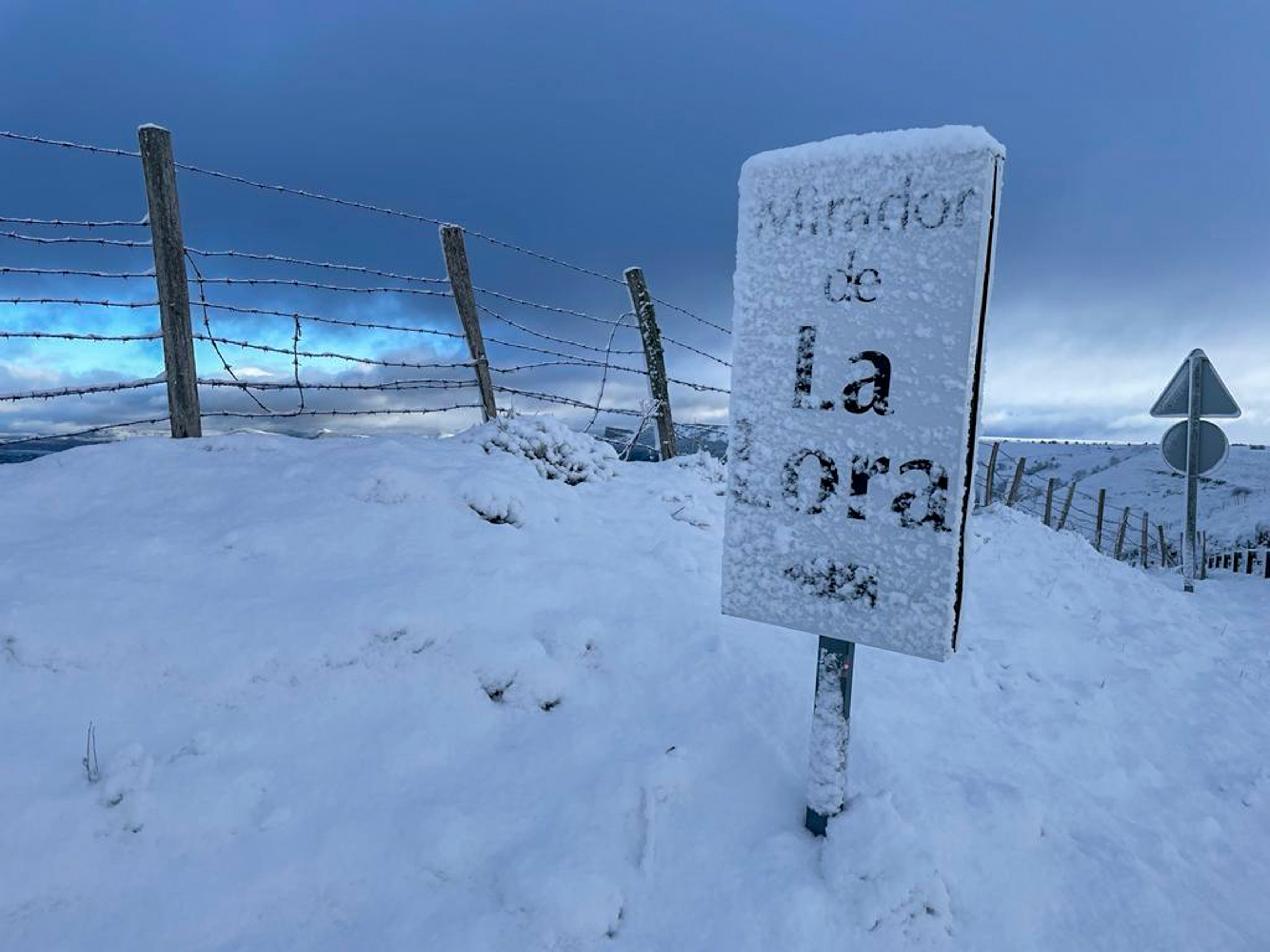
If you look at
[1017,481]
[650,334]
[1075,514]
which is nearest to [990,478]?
[1017,481]

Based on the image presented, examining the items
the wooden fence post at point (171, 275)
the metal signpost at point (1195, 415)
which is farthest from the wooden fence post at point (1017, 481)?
the wooden fence post at point (171, 275)

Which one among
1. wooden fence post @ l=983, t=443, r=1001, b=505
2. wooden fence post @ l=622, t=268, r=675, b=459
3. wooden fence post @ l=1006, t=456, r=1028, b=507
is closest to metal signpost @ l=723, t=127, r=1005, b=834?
wooden fence post @ l=622, t=268, r=675, b=459

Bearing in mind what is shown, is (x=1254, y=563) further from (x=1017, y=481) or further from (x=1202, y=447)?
(x=1202, y=447)

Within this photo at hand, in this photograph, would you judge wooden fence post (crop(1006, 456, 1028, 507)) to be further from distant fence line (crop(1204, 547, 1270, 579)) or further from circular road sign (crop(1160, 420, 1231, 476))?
circular road sign (crop(1160, 420, 1231, 476))

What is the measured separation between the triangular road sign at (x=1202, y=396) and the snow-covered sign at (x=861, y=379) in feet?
23.5

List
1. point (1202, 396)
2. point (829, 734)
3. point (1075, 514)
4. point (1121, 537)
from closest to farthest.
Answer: point (829, 734)
point (1202, 396)
point (1121, 537)
point (1075, 514)

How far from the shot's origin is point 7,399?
3.46 m

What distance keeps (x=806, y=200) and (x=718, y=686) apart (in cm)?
177

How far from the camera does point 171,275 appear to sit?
3.82 meters

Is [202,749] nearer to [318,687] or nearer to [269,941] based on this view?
[318,687]

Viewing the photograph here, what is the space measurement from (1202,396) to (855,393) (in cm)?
732

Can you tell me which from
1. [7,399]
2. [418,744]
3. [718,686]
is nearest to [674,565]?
[718,686]

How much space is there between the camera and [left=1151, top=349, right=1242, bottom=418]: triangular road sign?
6883 millimetres

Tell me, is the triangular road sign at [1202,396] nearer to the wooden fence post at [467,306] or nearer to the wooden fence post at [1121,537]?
the wooden fence post at [467,306]
